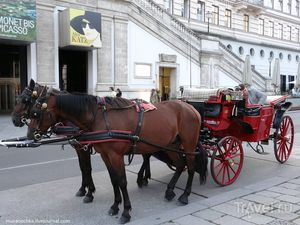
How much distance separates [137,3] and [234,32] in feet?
59.0

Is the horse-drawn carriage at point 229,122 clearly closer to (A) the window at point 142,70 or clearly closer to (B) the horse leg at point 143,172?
(B) the horse leg at point 143,172

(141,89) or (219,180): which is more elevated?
(141,89)

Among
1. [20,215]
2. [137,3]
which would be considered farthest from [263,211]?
[137,3]

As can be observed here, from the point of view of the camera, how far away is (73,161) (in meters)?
8.34

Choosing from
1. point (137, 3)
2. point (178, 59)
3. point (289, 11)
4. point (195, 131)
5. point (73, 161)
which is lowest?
point (73, 161)

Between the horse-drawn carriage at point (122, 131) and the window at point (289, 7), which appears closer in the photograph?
the horse-drawn carriage at point (122, 131)

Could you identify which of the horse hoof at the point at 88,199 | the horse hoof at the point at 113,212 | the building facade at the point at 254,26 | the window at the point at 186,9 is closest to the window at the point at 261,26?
the building facade at the point at 254,26

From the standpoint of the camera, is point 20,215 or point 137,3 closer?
point 20,215

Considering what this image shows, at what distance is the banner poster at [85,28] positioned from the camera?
1852cm

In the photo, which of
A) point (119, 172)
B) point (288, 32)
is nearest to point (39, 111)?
point (119, 172)

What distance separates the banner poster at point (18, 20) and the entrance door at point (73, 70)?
481 centimetres

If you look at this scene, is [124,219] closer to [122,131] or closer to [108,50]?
[122,131]

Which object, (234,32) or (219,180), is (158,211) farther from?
(234,32)

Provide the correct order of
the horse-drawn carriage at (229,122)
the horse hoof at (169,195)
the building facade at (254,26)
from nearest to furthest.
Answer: the horse hoof at (169,195) → the horse-drawn carriage at (229,122) → the building facade at (254,26)
